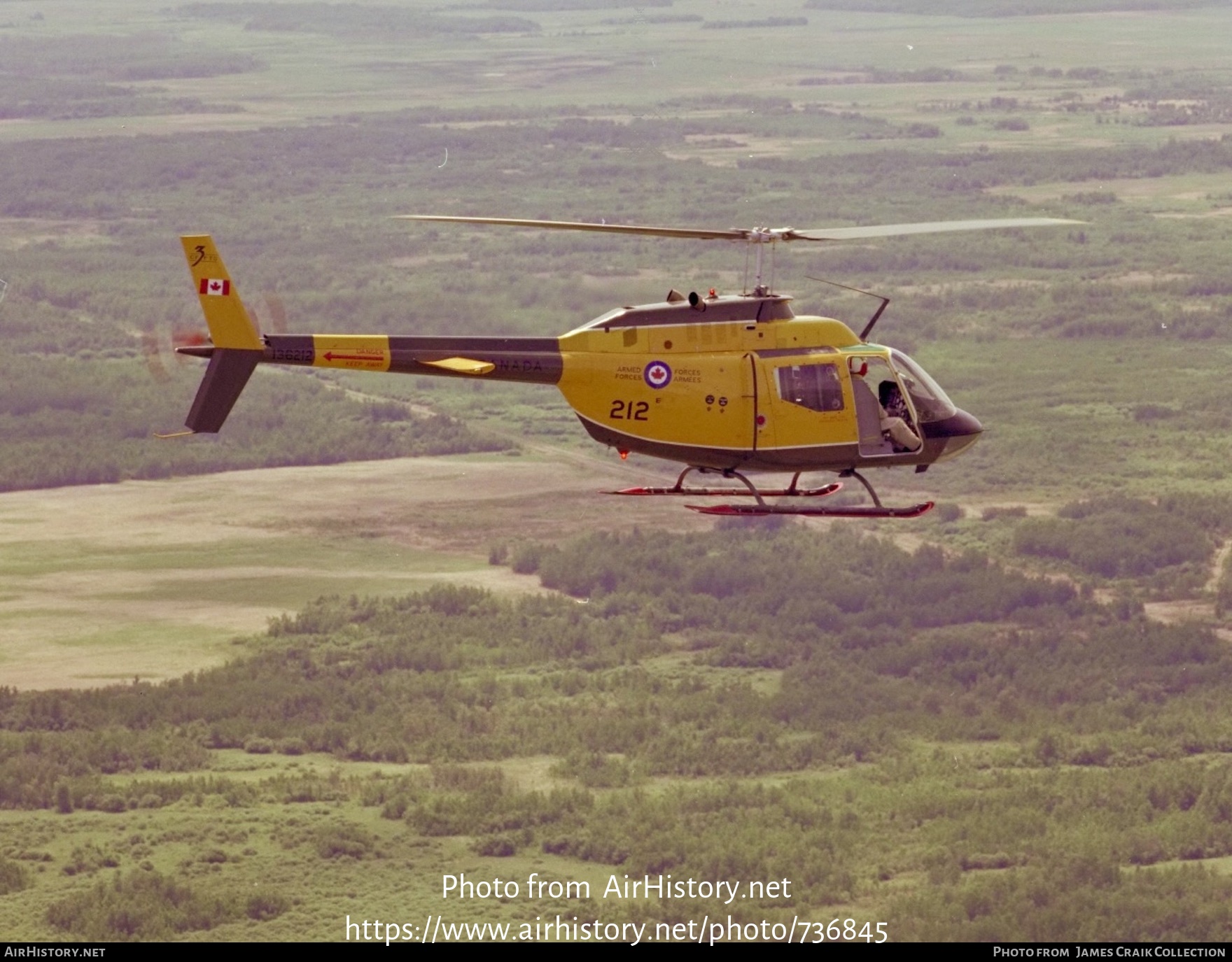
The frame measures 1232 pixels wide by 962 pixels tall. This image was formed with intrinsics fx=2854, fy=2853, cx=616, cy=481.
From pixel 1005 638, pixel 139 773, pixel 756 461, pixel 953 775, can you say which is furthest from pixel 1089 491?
pixel 756 461

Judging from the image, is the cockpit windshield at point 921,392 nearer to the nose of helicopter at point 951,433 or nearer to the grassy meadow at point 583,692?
the nose of helicopter at point 951,433

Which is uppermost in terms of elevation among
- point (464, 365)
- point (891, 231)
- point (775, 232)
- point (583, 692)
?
point (891, 231)

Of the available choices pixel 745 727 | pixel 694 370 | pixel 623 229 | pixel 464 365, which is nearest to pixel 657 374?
pixel 694 370

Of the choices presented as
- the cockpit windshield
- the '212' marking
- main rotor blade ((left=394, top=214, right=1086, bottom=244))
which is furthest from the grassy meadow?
the cockpit windshield

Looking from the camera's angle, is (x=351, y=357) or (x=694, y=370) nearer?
(x=694, y=370)

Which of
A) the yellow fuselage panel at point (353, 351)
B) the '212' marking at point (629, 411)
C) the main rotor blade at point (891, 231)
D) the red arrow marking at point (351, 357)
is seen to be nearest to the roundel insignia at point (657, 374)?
the '212' marking at point (629, 411)

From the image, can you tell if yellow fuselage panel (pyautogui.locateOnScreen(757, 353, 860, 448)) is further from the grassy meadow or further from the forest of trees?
the forest of trees

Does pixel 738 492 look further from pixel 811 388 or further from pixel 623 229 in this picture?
pixel 623 229
